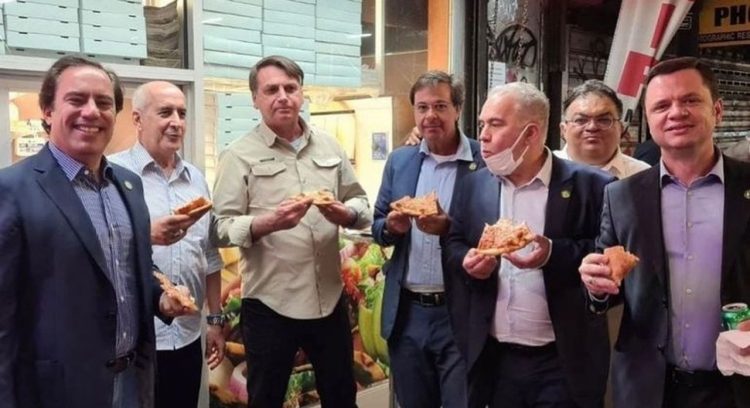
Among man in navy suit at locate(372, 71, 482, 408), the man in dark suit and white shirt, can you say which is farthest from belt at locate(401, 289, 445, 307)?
the man in dark suit and white shirt

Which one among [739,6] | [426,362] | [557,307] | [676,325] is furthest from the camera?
[739,6]

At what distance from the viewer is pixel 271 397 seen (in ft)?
11.3

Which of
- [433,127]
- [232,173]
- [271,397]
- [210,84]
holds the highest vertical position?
[210,84]

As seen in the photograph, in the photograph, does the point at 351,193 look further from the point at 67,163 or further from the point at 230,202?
the point at 67,163

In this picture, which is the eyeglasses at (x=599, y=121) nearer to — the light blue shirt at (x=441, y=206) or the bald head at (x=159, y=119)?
the light blue shirt at (x=441, y=206)

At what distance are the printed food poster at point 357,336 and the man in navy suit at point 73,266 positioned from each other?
5.82 feet

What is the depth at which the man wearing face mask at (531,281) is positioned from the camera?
271cm

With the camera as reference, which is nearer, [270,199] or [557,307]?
[557,307]

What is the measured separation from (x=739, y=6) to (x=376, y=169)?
423cm

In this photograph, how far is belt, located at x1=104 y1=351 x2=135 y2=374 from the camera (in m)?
2.37

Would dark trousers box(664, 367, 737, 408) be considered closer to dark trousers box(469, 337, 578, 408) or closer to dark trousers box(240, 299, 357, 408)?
dark trousers box(469, 337, 578, 408)

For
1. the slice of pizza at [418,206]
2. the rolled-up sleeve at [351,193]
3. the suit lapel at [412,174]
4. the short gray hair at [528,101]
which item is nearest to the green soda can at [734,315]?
the short gray hair at [528,101]

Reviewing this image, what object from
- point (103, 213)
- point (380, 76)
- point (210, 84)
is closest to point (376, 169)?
point (380, 76)

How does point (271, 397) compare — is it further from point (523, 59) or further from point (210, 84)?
point (523, 59)
